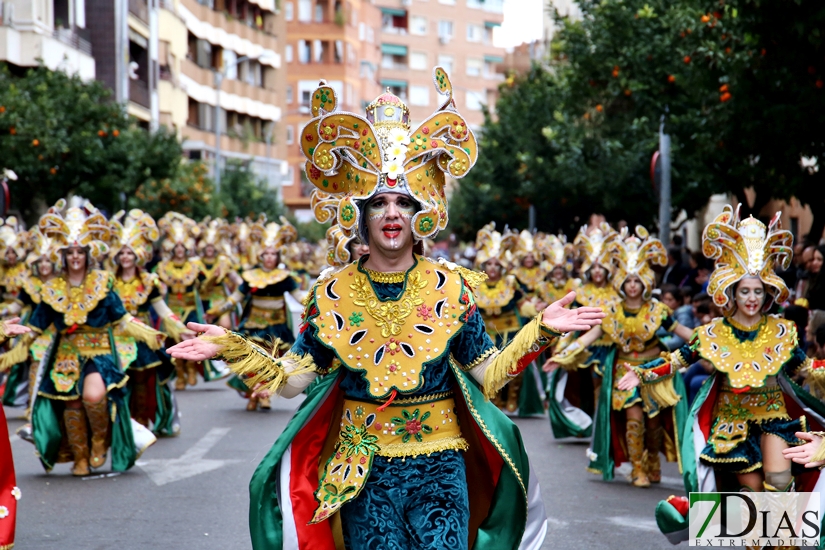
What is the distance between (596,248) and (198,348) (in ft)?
30.3

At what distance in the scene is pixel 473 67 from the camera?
368ft

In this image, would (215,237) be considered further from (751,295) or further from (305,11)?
(305,11)

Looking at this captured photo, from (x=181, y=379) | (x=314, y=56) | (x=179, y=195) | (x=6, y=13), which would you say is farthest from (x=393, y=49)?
(x=181, y=379)

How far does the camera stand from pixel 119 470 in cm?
1132

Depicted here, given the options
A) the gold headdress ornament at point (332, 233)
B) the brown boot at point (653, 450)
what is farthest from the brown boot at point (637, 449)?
the gold headdress ornament at point (332, 233)

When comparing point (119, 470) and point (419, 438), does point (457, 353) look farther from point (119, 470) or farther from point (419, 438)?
point (119, 470)

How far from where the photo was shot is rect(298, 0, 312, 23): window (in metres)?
87.9

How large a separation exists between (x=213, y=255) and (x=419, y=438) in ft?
50.1

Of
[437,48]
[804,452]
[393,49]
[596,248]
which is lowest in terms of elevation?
[804,452]

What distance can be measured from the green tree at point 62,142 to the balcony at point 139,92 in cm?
1584

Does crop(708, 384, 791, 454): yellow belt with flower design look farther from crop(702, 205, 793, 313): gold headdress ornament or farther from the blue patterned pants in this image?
the blue patterned pants

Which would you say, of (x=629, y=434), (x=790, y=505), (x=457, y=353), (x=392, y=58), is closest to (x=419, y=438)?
(x=457, y=353)

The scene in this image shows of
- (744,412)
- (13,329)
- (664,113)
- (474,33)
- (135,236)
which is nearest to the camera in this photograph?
(13,329)

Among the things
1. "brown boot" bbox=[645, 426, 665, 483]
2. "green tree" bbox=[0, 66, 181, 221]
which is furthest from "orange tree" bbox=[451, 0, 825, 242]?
"green tree" bbox=[0, 66, 181, 221]
